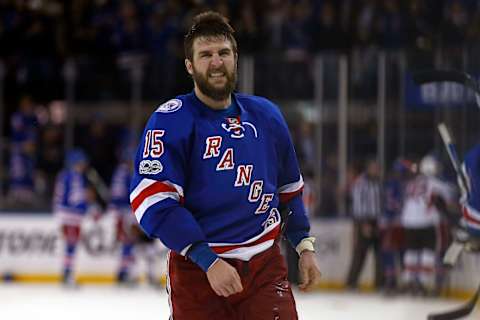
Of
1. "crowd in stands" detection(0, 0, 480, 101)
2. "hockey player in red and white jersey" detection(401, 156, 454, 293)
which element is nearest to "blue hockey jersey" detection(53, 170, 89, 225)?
"crowd in stands" detection(0, 0, 480, 101)

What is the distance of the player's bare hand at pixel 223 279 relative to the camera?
296cm

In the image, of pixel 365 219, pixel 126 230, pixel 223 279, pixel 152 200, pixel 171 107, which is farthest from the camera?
pixel 126 230

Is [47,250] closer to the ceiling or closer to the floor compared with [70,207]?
closer to the floor

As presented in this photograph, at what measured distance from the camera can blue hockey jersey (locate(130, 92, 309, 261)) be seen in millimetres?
3061

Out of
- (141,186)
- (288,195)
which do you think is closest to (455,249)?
(288,195)

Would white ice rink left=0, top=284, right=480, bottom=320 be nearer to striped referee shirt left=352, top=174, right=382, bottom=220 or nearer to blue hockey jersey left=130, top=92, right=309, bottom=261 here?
striped referee shirt left=352, top=174, right=382, bottom=220

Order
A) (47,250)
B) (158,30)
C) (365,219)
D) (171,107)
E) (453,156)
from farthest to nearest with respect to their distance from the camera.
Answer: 1. (158,30)
2. (47,250)
3. (365,219)
4. (453,156)
5. (171,107)

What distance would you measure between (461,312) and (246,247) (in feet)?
8.91

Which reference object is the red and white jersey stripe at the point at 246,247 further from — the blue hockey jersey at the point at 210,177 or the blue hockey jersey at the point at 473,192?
the blue hockey jersey at the point at 473,192

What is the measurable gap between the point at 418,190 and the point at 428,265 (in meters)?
1.52

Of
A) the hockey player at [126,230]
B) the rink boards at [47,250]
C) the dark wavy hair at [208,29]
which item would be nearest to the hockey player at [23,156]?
the rink boards at [47,250]

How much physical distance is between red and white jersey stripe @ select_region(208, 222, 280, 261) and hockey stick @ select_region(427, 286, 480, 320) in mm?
2528

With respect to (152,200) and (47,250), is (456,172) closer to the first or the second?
(152,200)

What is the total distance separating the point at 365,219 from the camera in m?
10.9
